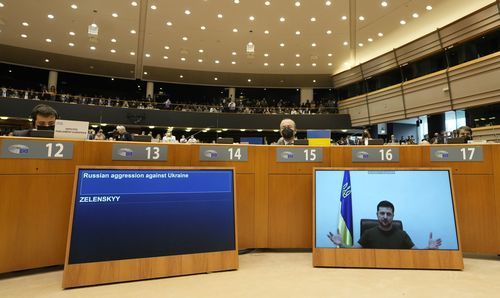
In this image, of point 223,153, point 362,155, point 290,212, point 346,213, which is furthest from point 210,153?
point 362,155

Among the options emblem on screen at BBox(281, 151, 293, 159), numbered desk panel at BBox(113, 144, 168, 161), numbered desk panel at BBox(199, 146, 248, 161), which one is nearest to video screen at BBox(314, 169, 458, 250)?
emblem on screen at BBox(281, 151, 293, 159)

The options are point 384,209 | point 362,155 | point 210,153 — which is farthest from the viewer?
point 362,155

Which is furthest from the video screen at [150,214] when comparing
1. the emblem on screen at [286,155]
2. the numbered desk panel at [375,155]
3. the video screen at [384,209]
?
the numbered desk panel at [375,155]

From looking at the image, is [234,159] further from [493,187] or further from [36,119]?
[493,187]

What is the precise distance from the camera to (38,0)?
11828mm

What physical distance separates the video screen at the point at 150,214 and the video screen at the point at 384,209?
2.93ft

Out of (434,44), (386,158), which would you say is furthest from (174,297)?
(434,44)

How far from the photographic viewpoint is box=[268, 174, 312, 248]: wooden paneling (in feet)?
9.82

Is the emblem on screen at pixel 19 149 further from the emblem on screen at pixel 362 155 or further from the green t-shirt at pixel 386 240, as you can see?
the emblem on screen at pixel 362 155

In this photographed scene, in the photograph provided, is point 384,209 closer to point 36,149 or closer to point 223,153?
point 223,153

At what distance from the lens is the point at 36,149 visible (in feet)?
8.01

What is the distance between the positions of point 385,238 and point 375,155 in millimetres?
879

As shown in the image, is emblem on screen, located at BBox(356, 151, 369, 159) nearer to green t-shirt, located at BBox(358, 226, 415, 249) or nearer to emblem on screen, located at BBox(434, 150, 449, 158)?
emblem on screen, located at BBox(434, 150, 449, 158)

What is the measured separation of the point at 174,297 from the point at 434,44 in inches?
616
